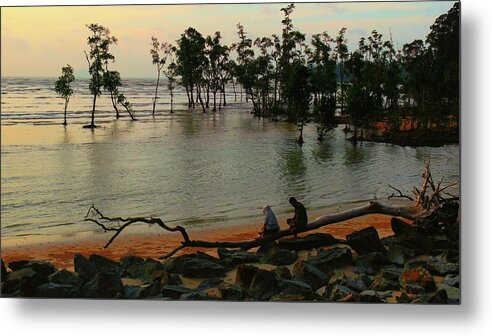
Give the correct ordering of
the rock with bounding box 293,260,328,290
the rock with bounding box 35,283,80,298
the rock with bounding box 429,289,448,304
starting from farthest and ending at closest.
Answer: the rock with bounding box 35,283,80,298, the rock with bounding box 293,260,328,290, the rock with bounding box 429,289,448,304

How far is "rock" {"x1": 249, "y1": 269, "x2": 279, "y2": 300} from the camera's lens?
375cm

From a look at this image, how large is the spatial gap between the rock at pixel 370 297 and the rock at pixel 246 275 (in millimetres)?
522

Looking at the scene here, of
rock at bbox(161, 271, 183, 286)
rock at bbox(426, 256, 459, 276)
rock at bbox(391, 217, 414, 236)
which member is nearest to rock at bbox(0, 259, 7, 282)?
rock at bbox(161, 271, 183, 286)

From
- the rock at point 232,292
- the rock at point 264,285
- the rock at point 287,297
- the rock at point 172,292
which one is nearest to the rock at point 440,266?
the rock at point 287,297

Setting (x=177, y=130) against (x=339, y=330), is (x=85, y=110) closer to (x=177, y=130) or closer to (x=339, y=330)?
(x=177, y=130)

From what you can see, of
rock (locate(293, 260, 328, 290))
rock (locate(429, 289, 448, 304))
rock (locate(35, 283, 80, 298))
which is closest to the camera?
rock (locate(429, 289, 448, 304))

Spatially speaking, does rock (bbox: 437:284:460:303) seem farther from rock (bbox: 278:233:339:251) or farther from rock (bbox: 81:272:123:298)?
rock (bbox: 81:272:123:298)

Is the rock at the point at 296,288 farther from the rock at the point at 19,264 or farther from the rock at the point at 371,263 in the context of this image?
the rock at the point at 19,264

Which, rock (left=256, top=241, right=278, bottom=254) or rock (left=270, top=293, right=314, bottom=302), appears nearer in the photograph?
rock (left=270, top=293, right=314, bottom=302)

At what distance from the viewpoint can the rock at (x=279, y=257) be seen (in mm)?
3801

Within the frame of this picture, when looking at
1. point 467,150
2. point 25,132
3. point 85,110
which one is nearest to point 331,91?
point 467,150

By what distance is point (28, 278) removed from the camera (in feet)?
12.6

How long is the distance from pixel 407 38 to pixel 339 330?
1.47 m

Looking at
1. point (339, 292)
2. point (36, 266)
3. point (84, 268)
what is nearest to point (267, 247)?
point (339, 292)
